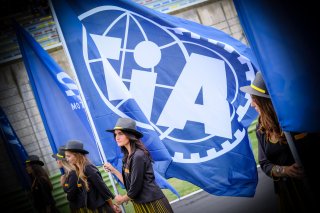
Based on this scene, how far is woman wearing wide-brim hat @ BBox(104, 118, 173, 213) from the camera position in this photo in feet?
12.0

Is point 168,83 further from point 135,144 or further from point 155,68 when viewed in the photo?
point 135,144

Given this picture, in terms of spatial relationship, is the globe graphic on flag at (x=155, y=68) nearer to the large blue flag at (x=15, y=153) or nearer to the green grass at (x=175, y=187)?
the large blue flag at (x=15, y=153)

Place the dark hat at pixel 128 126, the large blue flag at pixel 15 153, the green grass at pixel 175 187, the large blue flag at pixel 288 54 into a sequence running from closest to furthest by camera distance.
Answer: the large blue flag at pixel 288 54 < the dark hat at pixel 128 126 < the large blue flag at pixel 15 153 < the green grass at pixel 175 187

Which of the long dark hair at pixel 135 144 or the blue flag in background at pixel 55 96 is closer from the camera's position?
the long dark hair at pixel 135 144

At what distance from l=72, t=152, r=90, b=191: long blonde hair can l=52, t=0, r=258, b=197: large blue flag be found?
28.0 inches

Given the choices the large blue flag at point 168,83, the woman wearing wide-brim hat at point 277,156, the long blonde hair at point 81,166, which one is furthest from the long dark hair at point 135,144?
the woman wearing wide-brim hat at point 277,156

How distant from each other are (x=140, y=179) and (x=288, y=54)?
2.17 m

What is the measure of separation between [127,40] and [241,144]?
196cm

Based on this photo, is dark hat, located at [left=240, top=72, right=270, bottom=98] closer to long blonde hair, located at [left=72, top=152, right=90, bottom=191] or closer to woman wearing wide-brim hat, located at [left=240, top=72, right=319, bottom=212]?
woman wearing wide-brim hat, located at [left=240, top=72, right=319, bottom=212]

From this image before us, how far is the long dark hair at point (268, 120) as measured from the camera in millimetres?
3199

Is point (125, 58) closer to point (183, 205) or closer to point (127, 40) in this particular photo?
point (127, 40)

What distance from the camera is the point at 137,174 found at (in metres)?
3.64

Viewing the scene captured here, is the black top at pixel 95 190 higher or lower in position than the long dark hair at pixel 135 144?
lower

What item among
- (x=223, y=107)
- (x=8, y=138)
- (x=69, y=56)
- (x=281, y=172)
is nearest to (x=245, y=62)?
(x=223, y=107)
